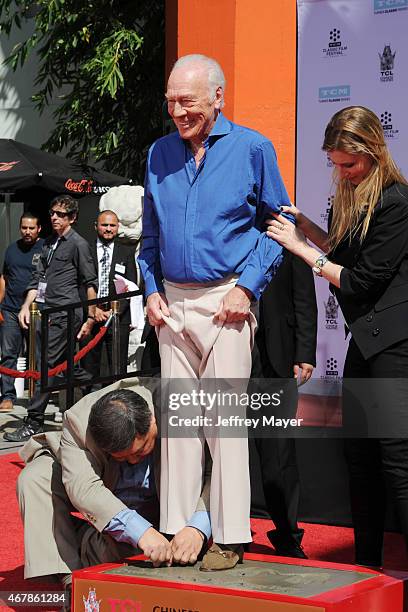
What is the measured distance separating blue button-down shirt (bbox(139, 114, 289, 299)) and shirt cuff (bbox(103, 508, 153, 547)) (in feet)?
2.53

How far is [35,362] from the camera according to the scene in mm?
7977

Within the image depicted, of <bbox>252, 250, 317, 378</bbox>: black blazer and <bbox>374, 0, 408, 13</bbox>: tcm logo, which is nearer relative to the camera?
<bbox>252, 250, 317, 378</bbox>: black blazer

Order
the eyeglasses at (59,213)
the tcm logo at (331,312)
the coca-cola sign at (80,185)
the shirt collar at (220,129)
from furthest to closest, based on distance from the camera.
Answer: the coca-cola sign at (80,185)
the eyeglasses at (59,213)
the tcm logo at (331,312)
the shirt collar at (220,129)

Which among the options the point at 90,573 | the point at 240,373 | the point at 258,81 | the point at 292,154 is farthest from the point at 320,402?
the point at 90,573

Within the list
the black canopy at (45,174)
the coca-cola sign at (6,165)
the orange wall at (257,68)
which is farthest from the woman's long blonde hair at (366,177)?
the coca-cola sign at (6,165)

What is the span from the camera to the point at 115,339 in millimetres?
7504

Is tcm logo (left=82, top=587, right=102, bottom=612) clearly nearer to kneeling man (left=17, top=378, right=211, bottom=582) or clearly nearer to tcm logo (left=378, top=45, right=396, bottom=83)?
kneeling man (left=17, top=378, right=211, bottom=582)

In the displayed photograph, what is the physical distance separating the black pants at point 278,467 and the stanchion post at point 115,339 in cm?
287

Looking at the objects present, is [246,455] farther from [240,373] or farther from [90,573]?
[90,573]

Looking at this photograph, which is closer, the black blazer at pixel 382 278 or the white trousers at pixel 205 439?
the black blazer at pixel 382 278

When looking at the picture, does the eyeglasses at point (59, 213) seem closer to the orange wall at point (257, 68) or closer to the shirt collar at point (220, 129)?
the orange wall at point (257, 68)

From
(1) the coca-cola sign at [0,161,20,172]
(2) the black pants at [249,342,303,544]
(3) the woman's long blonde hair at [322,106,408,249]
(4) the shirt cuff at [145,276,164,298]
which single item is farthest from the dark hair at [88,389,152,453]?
(1) the coca-cola sign at [0,161,20,172]

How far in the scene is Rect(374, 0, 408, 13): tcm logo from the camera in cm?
579

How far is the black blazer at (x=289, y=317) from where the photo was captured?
4625 millimetres
